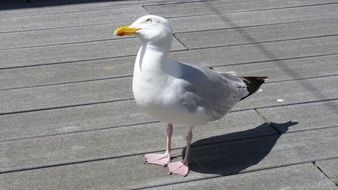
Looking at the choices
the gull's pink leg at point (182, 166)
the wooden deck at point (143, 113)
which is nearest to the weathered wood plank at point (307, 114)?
the wooden deck at point (143, 113)

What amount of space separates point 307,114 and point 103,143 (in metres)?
1.02

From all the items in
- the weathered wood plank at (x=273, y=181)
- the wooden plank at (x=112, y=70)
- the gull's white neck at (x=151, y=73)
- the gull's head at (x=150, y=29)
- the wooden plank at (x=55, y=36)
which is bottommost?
the wooden plank at (x=55, y=36)

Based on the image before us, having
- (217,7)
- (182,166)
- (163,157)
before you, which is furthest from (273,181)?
(217,7)

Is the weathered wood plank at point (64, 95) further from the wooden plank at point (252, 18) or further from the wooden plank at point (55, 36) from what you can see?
the wooden plank at point (252, 18)

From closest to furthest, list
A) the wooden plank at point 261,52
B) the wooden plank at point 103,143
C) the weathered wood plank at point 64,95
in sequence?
1. the wooden plank at point 103,143
2. the weathered wood plank at point 64,95
3. the wooden plank at point 261,52

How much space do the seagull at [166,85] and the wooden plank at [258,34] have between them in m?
1.34

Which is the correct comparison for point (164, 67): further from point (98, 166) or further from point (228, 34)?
point (228, 34)

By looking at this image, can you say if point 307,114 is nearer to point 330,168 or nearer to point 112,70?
point 330,168

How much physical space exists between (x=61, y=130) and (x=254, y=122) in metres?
0.93

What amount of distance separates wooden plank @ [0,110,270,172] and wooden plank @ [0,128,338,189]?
47mm

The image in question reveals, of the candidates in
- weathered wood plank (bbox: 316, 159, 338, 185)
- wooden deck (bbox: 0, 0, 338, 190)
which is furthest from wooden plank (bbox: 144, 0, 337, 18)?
weathered wood plank (bbox: 316, 159, 338, 185)

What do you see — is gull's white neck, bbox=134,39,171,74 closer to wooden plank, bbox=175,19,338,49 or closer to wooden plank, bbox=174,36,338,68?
wooden plank, bbox=174,36,338,68

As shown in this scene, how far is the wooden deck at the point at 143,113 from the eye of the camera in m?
2.62

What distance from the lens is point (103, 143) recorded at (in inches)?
112
